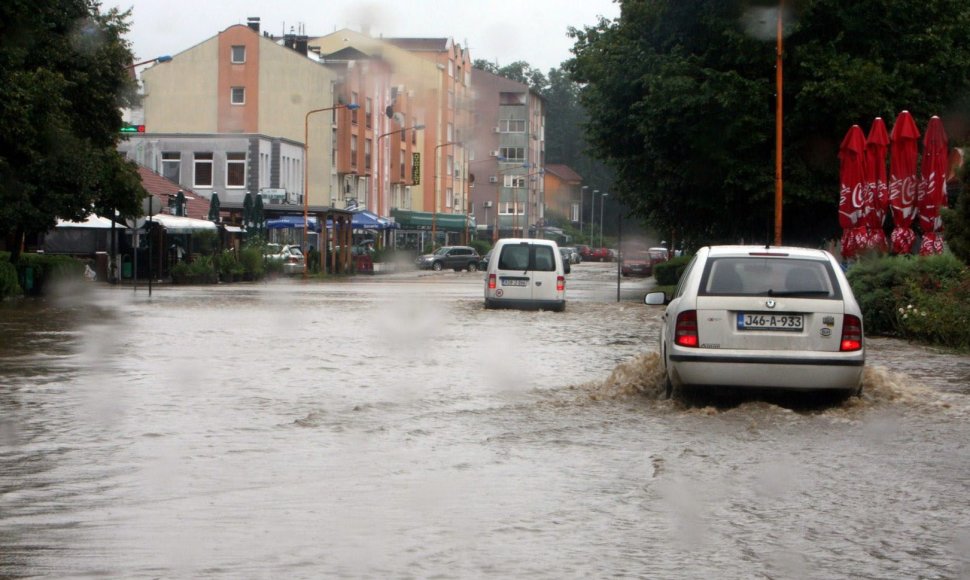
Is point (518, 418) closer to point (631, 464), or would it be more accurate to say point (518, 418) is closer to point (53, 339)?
point (631, 464)

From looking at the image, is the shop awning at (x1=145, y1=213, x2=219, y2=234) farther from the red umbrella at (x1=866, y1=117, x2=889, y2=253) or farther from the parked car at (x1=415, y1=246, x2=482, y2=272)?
the parked car at (x1=415, y1=246, x2=482, y2=272)

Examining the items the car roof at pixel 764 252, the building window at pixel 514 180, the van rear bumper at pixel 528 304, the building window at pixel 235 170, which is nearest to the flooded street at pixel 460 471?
the car roof at pixel 764 252

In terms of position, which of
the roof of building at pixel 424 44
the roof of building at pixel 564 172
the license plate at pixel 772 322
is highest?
the roof of building at pixel 424 44

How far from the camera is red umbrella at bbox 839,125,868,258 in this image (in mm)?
32125

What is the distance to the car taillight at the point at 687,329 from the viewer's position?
12.5 m

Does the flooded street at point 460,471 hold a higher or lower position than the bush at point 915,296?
lower

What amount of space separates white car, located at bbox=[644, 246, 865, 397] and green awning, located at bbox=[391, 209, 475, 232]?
9445 cm

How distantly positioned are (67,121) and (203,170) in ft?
160

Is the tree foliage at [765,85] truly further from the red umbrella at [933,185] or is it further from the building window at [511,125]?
the building window at [511,125]

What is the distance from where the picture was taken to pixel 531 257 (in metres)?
33.2

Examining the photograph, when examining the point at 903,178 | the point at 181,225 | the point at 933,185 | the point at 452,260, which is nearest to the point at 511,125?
the point at 452,260

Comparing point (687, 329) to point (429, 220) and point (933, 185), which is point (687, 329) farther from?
point (429, 220)

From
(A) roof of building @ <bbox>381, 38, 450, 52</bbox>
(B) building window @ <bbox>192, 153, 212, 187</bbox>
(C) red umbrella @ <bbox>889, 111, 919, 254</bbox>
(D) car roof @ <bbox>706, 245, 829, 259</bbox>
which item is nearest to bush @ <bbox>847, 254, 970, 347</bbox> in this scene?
(C) red umbrella @ <bbox>889, 111, 919, 254</bbox>

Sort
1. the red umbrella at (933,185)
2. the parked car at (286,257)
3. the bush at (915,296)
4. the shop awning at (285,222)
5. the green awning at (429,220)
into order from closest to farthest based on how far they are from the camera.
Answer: the bush at (915,296) < the red umbrella at (933,185) < the parked car at (286,257) < the shop awning at (285,222) < the green awning at (429,220)
